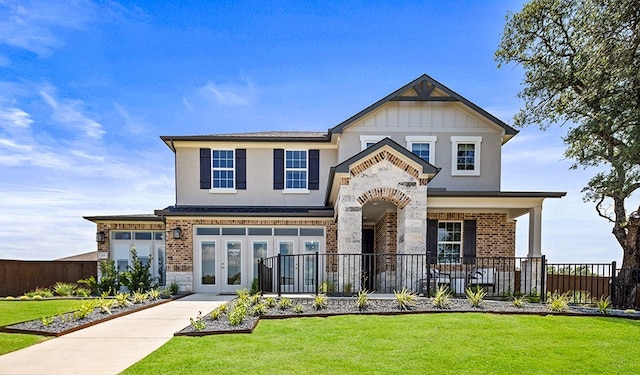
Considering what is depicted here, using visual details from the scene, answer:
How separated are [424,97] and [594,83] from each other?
577 cm

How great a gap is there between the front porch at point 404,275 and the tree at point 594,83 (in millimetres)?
2873

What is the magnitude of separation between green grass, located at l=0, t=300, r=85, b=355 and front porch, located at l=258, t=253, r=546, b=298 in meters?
5.25

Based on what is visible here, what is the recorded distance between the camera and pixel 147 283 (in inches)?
→ 594

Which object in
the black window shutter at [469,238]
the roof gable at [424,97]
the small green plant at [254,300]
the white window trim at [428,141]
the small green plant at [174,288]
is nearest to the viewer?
the small green plant at [254,300]

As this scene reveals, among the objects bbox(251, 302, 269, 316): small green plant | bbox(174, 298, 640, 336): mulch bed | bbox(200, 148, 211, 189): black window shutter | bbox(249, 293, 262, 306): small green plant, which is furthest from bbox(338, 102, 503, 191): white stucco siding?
bbox(251, 302, 269, 316): small green plant

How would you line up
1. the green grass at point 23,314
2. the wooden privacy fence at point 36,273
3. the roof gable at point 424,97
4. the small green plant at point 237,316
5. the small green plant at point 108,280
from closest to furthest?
1. the green grass at point 23,314
2. the small green plant at point 237,316
3. the small green plant at point 108,280
4. the roof gable at point 424,97
5. the wooden privacy fence at point 36,273

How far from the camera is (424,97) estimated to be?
16.2 meters

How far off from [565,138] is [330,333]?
1181 cm

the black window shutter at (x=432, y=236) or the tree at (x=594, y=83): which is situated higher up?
the tree at (x=594, y=83)

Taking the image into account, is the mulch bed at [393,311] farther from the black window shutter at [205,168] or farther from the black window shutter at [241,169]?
the black window shutter at [205,168]

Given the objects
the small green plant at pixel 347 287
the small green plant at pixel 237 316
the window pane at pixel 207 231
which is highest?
the window pane at pixel 207 231

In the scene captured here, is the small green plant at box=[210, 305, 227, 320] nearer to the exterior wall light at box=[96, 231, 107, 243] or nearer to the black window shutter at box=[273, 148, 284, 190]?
the black window shutter at box=[273, 148, 284, 190]

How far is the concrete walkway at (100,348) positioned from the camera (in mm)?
5777

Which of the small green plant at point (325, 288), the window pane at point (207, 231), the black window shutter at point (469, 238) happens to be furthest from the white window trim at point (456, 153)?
the window pane at point (207, 231)
